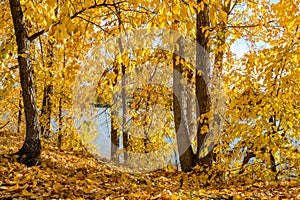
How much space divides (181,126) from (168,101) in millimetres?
2967

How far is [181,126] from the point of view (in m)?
6.89

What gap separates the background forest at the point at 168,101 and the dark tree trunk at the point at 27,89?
0.02 meters

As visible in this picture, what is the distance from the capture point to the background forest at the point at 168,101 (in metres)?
3.91

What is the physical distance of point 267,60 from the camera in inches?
180

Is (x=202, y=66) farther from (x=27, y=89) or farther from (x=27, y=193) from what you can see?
(x=27, y=193)

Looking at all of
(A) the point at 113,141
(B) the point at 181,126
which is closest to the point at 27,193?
(B) the point at 181,126

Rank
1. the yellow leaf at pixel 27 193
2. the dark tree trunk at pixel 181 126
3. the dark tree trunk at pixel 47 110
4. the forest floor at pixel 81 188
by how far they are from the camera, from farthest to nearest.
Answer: the dark tree trunk at pixel 47 110, the dark tree trunk at pixel 181 126, the forest floor at pixel 81 188, the yellow leaf at pixel 27 193

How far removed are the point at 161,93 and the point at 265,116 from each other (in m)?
5.50

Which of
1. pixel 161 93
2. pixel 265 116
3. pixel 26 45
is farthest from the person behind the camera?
pixel 161 93

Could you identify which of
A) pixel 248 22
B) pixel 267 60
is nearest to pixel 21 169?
pixel 267 60

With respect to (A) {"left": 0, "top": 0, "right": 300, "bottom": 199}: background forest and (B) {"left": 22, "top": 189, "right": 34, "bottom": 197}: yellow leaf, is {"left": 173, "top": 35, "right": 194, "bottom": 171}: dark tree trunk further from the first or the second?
(B) {"left": 22, "top": 189, "right": 34, "bottom": 197}: yellow leaf

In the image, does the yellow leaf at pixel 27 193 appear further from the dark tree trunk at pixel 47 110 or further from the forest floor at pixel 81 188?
the dark tree trunk at pixel 47 110

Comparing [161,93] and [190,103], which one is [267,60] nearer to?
[190,103]

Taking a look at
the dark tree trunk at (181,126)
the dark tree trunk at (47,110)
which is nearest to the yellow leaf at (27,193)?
the dark tree trunk at (181,126)
